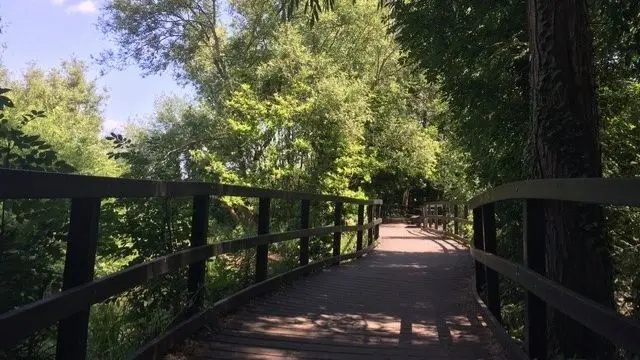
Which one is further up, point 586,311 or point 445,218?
point 445,218

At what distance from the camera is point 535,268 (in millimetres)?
3939

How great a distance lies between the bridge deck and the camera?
4.64 m

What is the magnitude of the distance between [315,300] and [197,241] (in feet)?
7.61

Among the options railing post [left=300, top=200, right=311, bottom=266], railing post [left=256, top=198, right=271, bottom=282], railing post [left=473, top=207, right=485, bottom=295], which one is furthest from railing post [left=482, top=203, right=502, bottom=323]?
railing post [left=300, top=200, right=311, bottom=266]

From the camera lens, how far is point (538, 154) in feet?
15.8

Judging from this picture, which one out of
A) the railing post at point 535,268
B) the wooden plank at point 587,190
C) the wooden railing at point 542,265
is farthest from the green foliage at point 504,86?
the wooden plank at point 587,190

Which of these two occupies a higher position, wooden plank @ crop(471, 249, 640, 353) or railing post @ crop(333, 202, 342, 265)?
railing post @ crop(333, 202, 342, 265)

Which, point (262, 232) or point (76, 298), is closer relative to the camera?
point (76, 298)

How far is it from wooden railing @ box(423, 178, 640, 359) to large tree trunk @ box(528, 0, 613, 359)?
15.2 inches

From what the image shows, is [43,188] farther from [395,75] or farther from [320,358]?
[395,75]

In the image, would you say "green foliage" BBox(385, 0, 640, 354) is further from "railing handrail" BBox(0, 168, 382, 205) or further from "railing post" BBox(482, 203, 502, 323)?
"railing handrail" BBox(0, 168, 382, 205)

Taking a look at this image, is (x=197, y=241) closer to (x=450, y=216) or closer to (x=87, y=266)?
(x=87, y=266)

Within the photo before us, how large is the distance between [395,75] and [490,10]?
806 inches

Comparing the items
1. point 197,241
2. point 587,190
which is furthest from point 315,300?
point 587,190
